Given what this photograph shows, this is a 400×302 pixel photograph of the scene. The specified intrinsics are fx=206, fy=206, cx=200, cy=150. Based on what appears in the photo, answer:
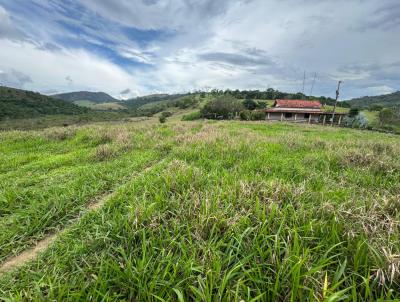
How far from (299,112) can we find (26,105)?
127 m

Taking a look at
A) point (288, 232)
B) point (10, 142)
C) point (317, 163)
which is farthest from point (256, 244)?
point (10, 142)

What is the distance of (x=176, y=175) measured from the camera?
4102 mm

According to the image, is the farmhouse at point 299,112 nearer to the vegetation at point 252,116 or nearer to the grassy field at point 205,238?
the vegetation at point 252,116

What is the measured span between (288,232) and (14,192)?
4922 mm

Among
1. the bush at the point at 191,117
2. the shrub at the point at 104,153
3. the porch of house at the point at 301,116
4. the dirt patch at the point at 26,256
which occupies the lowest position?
the bush at the point at 191,117

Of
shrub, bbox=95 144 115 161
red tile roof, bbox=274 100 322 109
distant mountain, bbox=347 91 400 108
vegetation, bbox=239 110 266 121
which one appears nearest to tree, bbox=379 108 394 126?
red tile roof, bbox=274 100 322 109

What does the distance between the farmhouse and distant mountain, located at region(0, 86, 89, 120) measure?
9740cm

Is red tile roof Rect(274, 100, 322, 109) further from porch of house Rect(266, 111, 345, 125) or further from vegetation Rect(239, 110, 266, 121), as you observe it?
vegetation Rect(239, 110, 266, 121)

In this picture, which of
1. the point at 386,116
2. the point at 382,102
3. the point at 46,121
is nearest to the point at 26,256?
the point at 386,116

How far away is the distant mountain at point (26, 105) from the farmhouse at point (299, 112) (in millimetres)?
97395

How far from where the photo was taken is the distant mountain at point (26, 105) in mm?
87938

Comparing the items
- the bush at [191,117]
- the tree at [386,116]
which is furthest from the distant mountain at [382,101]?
the bush at [191,117]

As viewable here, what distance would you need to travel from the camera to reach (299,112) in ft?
146

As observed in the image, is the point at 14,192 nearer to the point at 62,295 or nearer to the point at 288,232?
the point at 62,295
